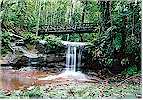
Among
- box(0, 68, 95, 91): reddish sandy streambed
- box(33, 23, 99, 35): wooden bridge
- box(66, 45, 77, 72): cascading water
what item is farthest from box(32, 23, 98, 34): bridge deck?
box(0, 68, 95, 91): reddish sandy streambed

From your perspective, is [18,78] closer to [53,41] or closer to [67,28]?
Answer: [53,41]

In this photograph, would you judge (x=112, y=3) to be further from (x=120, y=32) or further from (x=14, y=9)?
→ (x=14, y=9)

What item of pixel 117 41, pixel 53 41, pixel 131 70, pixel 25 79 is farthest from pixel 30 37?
pixel 131 70

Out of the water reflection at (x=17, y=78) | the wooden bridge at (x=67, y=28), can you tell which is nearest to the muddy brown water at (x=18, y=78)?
the water reflection at (x=17, y=78)

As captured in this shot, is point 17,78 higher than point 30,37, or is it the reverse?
point 30,37

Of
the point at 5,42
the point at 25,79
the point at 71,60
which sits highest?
the point at 5,42

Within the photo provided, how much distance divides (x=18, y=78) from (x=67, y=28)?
0.44 meters

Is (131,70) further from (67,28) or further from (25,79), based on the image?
(25,79)

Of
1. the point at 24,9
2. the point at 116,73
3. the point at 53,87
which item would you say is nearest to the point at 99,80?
the point at 116,73

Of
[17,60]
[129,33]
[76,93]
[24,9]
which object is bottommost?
[76,93]

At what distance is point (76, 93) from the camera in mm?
2143

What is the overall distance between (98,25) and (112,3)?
164 millimetres

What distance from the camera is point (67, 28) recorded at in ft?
7.19

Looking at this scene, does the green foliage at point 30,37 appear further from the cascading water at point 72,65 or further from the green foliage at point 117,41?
the green foliage at point 117,41
